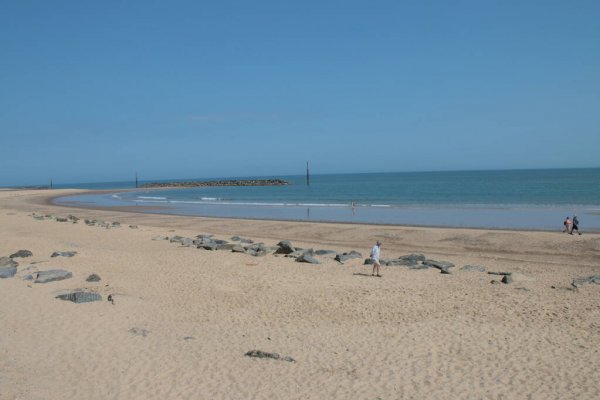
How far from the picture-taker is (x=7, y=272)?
47.8 feet

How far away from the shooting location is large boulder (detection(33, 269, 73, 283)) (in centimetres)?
1397

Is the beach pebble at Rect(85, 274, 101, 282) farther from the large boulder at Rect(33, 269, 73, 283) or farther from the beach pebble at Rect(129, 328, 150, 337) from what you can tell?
the beach pebble at Rect(129, 328, 150, 337)

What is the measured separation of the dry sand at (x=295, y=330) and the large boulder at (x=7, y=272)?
0.52 meters

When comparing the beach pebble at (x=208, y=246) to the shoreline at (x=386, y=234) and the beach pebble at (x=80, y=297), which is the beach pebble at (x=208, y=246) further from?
the beach pebble at (x=80, y=297)

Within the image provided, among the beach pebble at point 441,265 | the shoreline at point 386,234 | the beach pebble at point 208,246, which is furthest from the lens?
the shoreline at point 386,234

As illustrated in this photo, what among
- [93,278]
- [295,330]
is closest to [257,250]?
[93,278]

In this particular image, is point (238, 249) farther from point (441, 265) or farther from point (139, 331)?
point (139, 331)

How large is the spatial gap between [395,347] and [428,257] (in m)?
11.1

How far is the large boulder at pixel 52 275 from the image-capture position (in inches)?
550

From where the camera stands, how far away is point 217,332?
10.6m

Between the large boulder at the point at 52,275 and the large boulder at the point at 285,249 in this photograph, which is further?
the large boulder at the point at 285,249

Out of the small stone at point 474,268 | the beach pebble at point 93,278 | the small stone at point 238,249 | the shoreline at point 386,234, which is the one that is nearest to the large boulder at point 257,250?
the small stone at point 238,249

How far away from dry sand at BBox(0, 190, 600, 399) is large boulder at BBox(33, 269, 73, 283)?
1.20ft

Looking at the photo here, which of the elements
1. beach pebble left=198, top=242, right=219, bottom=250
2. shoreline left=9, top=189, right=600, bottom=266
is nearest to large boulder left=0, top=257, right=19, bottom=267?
beach pebble left=198, top=242, right=219, bottom=250
